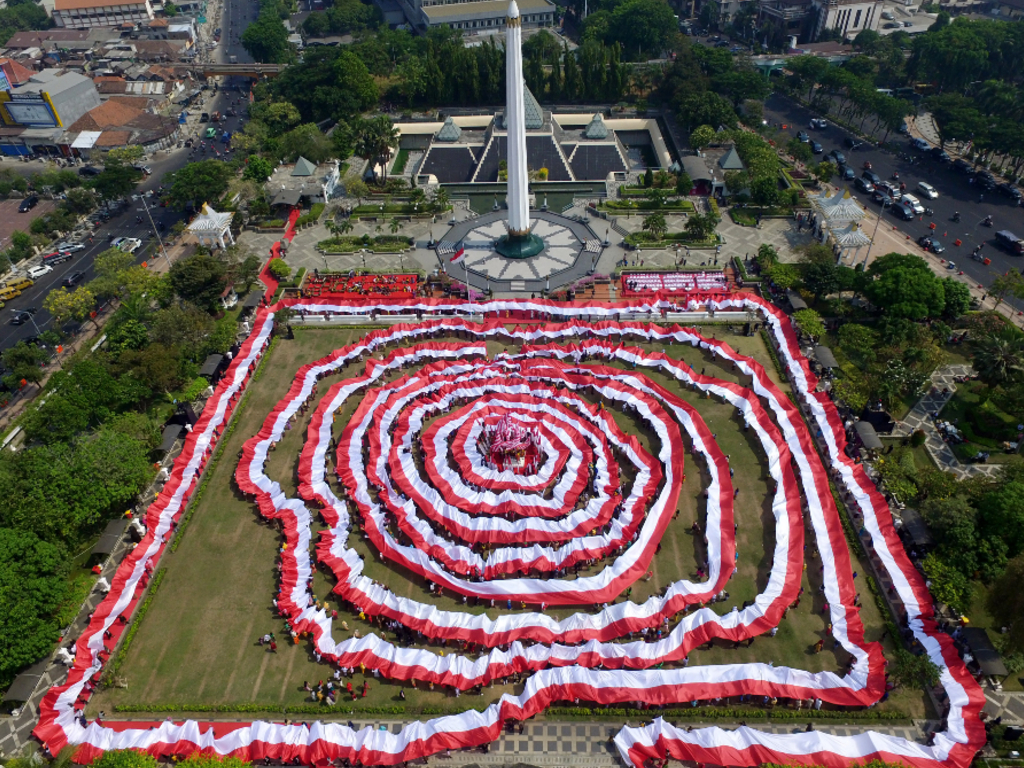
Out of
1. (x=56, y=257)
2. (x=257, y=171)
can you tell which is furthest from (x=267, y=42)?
(x=56, y=257)

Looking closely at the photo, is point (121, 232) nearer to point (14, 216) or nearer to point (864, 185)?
point (14, 216)

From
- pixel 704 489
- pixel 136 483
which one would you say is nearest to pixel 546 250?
pixel 704 489

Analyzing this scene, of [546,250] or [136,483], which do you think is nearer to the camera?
[136,483]

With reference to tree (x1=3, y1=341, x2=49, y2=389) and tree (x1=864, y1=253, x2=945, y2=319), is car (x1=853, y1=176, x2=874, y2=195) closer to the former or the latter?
tree (x1=864, y1=253, x2=945, y2=319)

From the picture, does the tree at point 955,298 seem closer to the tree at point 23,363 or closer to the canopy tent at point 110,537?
the canopy tent at point 110,537

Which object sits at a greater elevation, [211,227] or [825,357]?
[211,227]

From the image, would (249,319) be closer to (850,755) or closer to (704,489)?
(704,489)

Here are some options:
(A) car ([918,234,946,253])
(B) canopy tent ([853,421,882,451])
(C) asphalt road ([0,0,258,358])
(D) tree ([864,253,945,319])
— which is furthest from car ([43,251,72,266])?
(A) car ([918,234,946,253])
